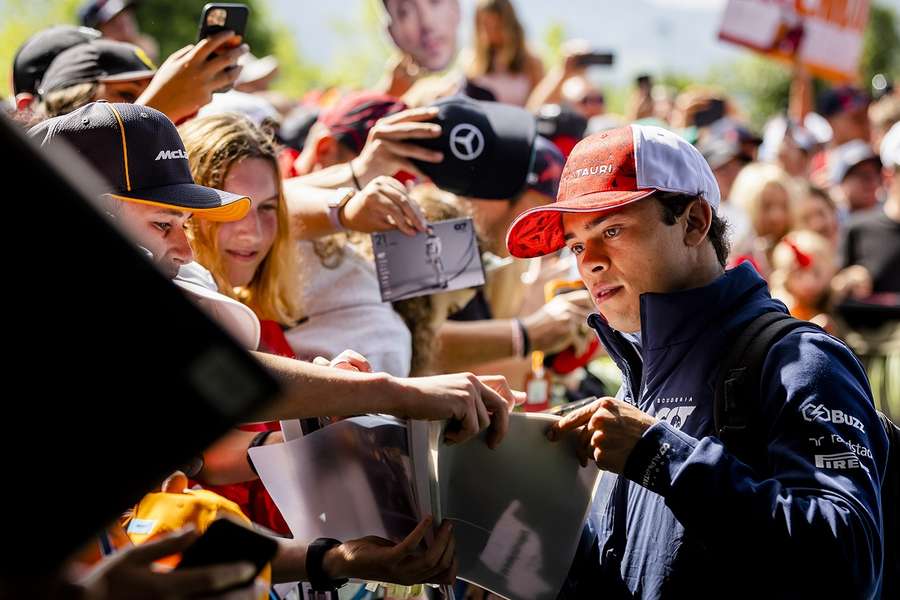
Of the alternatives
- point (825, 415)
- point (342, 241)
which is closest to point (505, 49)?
point (342, 241)

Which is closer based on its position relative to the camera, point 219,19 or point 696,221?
point 696,221

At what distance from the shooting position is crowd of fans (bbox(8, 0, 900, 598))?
2018mm

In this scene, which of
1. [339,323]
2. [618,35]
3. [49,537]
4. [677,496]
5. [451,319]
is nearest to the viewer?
[49,537]

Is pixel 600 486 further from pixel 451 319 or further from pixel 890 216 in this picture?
pixel 890 216

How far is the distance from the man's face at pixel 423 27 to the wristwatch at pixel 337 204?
1.70 metres

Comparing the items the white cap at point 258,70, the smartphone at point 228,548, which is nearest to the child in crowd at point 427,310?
the smartphone at point 228,548

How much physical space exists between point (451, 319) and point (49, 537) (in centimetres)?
340

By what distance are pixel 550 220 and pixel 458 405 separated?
2.02ft

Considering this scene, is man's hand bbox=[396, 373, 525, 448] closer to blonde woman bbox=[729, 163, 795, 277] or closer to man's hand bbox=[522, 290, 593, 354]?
man's hand bbox=[522, 290, 593, 354]

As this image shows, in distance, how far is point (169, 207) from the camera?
227 centimetres

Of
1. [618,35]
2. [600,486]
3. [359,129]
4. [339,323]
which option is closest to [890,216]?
[359,129]

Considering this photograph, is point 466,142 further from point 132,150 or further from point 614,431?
point 614,431

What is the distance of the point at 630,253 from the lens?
7.14 ft

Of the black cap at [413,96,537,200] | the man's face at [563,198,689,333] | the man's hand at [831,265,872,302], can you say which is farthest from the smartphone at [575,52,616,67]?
the man's face at [563,198,689,333]
